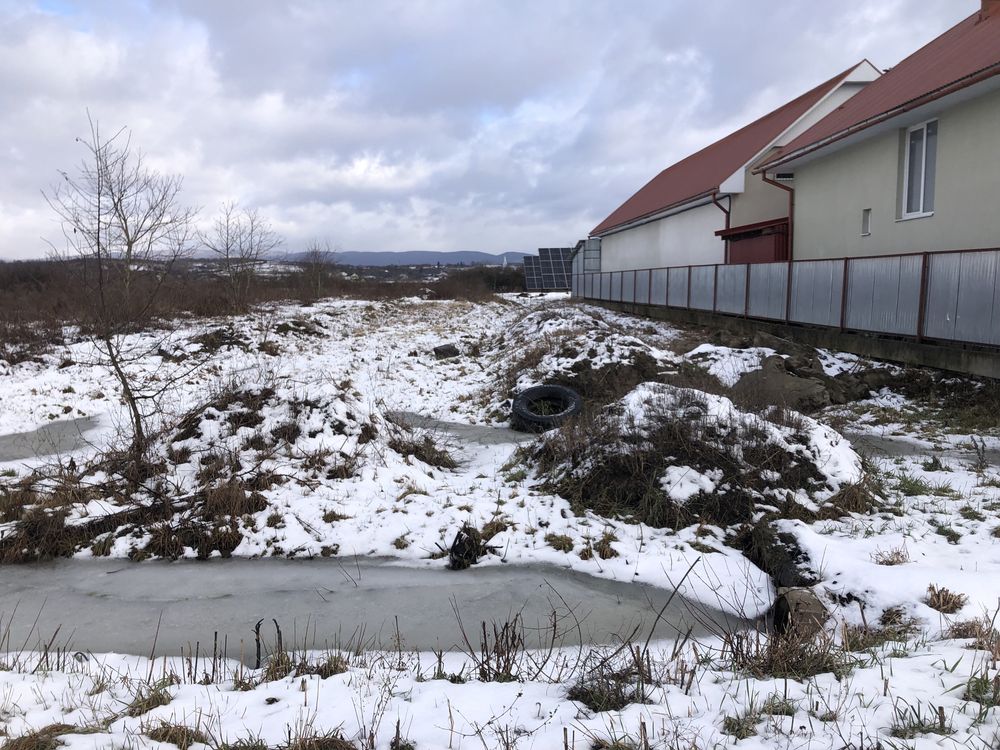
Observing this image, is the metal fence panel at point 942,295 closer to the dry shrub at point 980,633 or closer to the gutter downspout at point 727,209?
the dry shrub at point 980,633

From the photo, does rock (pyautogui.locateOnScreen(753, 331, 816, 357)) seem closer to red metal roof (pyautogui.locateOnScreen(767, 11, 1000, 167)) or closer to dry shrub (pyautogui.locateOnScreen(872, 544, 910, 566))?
red metal roof (pyautogui.locateOnScreen(767, 11, 1000, 167))

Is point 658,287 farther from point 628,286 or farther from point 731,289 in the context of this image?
point 731,289

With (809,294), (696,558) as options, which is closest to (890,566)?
(696,558)

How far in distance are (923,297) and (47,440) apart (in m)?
14.3

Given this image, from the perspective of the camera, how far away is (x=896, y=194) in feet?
43.8

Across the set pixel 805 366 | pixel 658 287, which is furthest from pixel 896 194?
pixel 658 287

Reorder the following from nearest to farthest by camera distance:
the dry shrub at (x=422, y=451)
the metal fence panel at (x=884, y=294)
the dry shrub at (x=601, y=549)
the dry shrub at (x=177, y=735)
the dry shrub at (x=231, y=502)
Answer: the dry shrub at (x=177, y=735) < the dry shrub at (x=601, y=549) < the dry shrub at (x=231, y=502) < the dry shrub at (x=422, y=451) < the metal fence panel at (x=884, y=294)

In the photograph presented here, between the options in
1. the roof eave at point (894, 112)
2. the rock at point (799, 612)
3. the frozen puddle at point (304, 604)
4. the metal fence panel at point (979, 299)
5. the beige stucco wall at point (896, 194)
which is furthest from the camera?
the beige stucco wall at point (896, 194)

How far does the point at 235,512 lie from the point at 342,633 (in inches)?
103

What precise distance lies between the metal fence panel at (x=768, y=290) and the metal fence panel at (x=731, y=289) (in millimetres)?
452

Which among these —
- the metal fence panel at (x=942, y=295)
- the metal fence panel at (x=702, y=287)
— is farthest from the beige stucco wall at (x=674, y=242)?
the metal fence panel at (x=942, y=295)

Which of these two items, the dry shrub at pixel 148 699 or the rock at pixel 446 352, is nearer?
the dry shrub at pixel 148 699

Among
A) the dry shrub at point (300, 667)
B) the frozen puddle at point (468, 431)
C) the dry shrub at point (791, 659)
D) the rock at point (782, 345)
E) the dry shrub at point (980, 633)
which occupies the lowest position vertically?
the dry shrub at point (300, 667)

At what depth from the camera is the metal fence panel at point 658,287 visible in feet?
74.0
